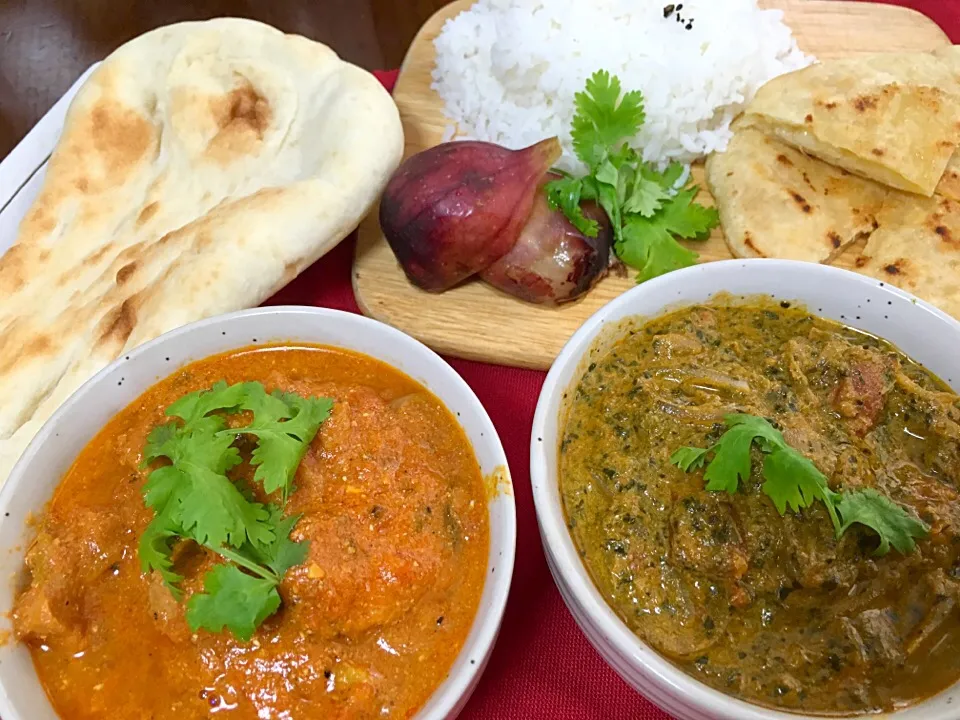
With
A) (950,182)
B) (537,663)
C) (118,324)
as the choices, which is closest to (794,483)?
(537,663)

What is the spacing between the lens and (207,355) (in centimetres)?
175

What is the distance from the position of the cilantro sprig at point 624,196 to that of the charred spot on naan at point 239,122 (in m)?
0.85

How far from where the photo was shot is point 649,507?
4.79 ft

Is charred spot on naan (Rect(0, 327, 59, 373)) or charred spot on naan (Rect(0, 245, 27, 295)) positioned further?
charred spot on naan (Rect(0, 245, 27, 295))

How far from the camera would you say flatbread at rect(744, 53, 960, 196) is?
2168 mm

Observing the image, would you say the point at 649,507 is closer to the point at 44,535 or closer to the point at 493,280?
the point at 493,280

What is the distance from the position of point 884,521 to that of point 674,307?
0.61 metres

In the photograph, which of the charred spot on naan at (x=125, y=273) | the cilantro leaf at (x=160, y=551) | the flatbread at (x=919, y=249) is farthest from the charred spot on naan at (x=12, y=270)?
the flatbread at (x=919, y=249)

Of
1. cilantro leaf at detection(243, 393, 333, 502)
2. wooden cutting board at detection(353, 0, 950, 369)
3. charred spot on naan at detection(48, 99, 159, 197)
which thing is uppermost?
charred spot on naan at detection(48, 99, 159, 197)

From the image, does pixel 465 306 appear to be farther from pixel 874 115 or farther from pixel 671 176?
pixel 874 115

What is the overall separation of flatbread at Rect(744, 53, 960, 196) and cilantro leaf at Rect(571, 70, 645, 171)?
46 centimetres

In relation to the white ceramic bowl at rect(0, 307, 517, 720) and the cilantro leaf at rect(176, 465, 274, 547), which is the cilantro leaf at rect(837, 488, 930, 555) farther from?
the cilantro leaf at rect(176, 465, 274, 547)

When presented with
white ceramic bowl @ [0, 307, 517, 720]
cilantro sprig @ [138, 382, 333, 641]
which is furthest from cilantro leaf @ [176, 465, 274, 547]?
white ceramic bowl @ [0, 307, 517, 720]

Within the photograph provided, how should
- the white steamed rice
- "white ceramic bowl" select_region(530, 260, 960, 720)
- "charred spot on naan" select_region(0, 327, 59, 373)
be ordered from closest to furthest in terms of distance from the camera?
"white ceramic bowl" select_region(530, 260, 960, 720) < "charred spot on naan" select_region(0, 327, 59, 373) < the white steamed rice
